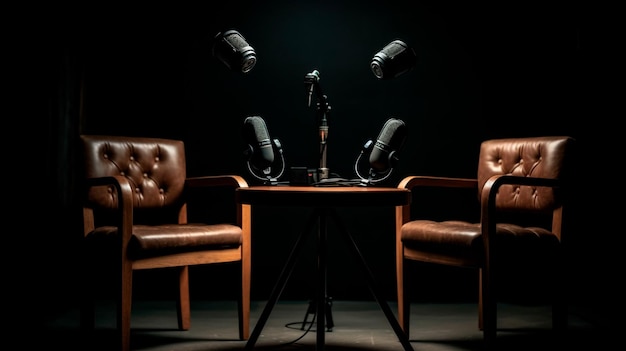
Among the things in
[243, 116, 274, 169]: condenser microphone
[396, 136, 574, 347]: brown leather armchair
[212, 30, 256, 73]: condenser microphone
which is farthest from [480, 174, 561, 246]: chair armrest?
[212, 30, 256, 73]: condenser microphone

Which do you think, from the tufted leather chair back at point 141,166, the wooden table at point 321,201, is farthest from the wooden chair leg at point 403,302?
the tufted leather chair back at point 141,166

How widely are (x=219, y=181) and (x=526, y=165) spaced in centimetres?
156

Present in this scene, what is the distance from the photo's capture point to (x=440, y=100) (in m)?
4.14

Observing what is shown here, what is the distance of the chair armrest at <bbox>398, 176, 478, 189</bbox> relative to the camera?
10.7 ft

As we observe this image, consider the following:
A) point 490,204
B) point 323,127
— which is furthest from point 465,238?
point 323,127

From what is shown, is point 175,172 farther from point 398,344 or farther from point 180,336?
point 398,344

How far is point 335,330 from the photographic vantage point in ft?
10.9

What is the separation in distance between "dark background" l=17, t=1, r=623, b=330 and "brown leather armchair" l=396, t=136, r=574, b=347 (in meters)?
0.69

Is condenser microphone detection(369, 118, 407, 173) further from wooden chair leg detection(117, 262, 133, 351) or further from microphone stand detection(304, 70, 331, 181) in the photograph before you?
wooden chair leg detection(117, 262, 133, 351)

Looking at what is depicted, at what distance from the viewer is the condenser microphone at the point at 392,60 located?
3.25 metres

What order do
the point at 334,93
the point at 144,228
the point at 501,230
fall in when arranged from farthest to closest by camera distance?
the point at 334,93, the point at 144,228, the point at 501,230

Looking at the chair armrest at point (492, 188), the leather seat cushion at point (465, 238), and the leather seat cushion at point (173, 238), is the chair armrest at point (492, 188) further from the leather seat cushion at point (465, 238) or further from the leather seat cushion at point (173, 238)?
the leather seat cushion at point (173, 238)

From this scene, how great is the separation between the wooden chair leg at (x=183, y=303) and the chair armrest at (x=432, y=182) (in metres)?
1.22

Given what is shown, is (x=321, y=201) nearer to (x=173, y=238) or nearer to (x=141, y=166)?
(x=173, y=238)
